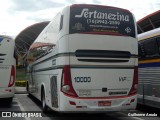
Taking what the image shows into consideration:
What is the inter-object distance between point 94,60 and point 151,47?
10.3 feet

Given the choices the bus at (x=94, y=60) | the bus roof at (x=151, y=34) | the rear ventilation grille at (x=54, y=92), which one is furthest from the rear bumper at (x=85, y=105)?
the bus roof at (x=151, y=34)

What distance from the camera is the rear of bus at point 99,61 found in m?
8.53

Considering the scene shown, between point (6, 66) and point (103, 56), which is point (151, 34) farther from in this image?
point (6, 66)

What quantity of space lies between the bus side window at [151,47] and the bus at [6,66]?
5.44 metres

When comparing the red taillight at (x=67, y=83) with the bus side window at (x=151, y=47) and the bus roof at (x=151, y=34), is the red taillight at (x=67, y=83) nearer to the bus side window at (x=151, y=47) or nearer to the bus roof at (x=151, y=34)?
the bus side window at (x=151, y=47)

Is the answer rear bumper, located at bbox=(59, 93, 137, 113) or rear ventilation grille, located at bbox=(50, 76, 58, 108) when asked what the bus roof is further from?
rear ventilation grille, located at bbox=(50, 76, 58, 108)

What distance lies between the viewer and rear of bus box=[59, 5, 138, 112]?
853cm

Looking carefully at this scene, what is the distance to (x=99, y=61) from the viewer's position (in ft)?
28.8

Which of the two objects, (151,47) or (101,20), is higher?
(101,20)

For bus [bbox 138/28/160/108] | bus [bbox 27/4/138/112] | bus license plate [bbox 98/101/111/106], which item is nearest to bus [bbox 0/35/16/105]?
bus [bbox 27/4/138/112]

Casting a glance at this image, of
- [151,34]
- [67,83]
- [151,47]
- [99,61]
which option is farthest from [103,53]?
[151,34]

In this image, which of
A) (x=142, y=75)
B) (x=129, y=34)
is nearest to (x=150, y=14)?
(x=142, y=75)

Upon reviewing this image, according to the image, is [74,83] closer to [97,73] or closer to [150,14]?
[97,73]

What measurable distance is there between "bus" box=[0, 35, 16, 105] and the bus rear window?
4979mm
